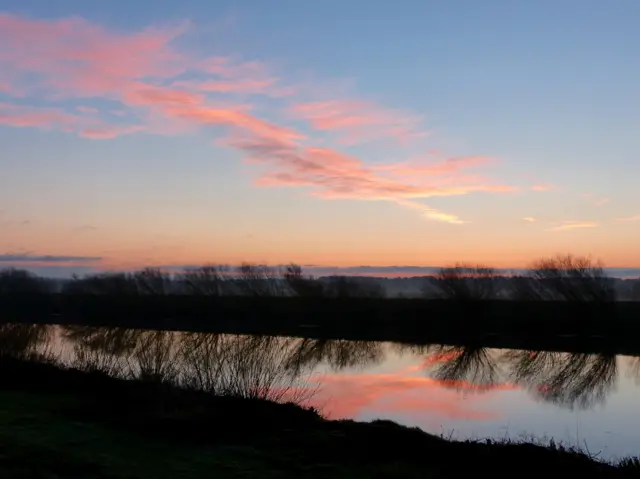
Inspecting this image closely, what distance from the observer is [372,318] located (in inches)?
1542

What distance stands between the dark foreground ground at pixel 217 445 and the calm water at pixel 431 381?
3.58 ft

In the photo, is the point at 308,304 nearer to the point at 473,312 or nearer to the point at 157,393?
the point at 473,312

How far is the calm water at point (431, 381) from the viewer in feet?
35.1

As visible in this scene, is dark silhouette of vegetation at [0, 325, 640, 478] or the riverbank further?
the riverbank

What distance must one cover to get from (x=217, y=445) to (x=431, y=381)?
36.8 feet

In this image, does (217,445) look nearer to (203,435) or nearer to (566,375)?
(203,435)

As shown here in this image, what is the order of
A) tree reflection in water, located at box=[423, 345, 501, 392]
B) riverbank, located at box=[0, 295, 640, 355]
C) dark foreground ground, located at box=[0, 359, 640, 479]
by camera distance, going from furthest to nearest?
1. riverbank, located at box=[0, 295, 640, 355]
2. tree reflection in water, located at box=[423, 345, 501, 392]
3. dark foreground ground, located at box=[0, 359, 640, 479]

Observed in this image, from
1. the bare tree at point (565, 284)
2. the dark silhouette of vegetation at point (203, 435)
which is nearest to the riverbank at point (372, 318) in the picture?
the bare tree at point (565, 284)

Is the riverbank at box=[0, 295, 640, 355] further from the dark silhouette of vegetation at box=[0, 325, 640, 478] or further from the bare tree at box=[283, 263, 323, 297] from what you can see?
the dark silhouette of vegetation at box=[0, 325, 640, 478]

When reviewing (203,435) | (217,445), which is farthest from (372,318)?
(217,445)

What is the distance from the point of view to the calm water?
35.1 feet

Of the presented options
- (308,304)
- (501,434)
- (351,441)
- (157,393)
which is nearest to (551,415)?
(501,434)

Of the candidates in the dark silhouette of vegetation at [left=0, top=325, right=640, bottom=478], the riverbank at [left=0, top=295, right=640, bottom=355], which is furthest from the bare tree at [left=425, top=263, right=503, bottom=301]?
the dark silhouette of vegetation at [left=0, top=325, right=640, bottom=478]

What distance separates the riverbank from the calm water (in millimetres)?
6067
